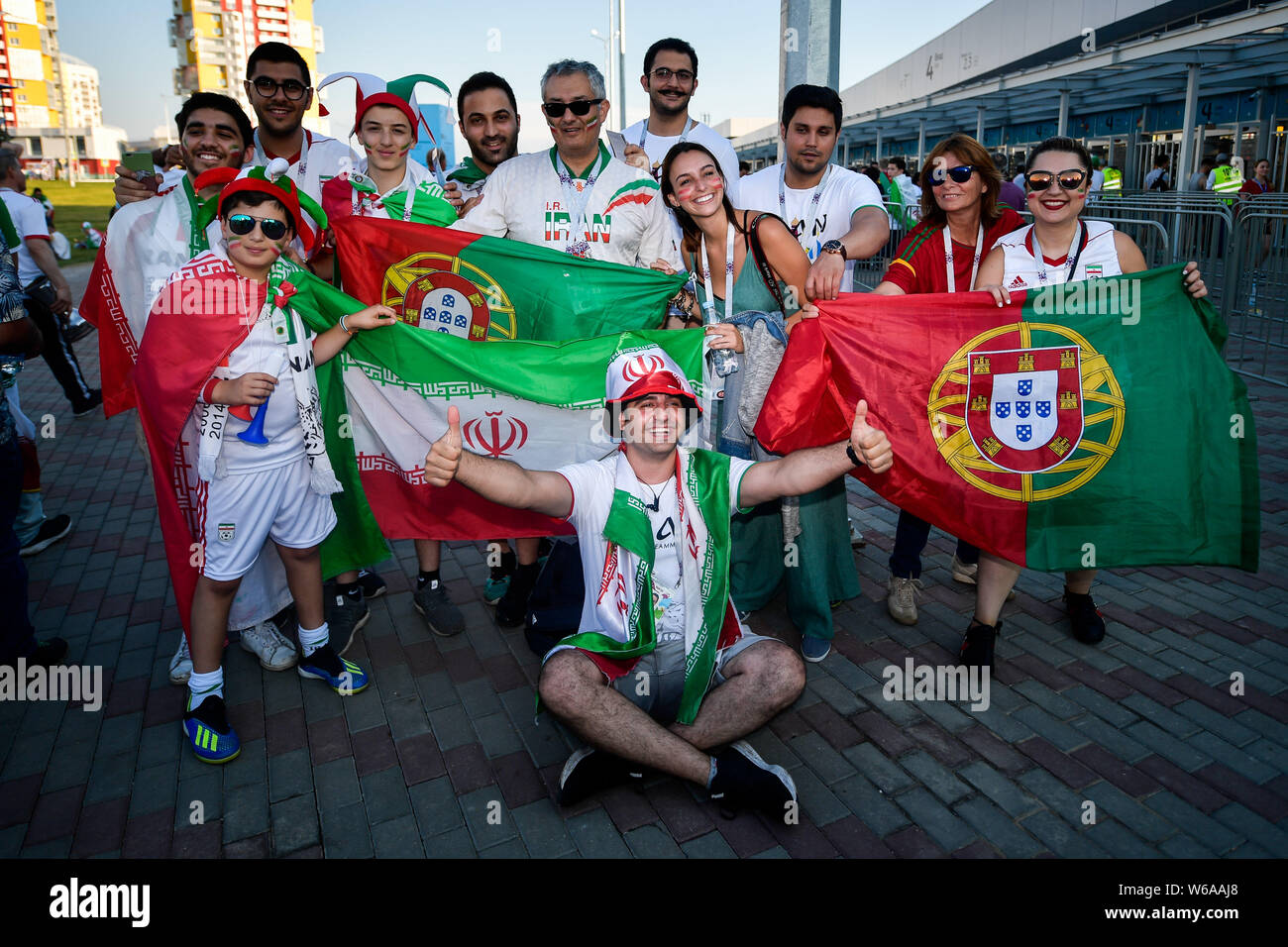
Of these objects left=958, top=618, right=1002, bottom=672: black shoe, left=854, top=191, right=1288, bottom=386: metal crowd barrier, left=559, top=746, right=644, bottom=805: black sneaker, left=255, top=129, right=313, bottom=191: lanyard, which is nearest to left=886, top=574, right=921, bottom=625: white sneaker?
left=958, top=618, right=1002, bottom=672: black shoe

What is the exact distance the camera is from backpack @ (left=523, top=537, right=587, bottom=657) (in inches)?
171

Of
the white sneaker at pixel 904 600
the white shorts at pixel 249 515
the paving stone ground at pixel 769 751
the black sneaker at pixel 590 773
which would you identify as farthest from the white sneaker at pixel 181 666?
the white sneaker at pixel 904 600

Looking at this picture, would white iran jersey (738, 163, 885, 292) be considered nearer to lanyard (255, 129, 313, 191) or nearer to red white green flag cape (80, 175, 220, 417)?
lanyard (255, 129, 313, 191)

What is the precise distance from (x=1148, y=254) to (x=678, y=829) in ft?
31.7

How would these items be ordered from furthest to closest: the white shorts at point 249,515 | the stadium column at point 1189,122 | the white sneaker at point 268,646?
the stadium column at point 1189,122 < the white sneaker at point 268,646 < the white shorts at point 249,515

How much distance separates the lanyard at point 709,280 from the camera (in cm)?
395

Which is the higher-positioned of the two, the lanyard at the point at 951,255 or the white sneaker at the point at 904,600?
the lanyard at the point at 951,255

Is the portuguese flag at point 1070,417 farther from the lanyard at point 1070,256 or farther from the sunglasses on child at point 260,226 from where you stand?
the sunglasses on child at point 260,226

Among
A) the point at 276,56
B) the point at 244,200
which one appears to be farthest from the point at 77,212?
the point at 244,200

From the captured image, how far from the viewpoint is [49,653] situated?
422 cm

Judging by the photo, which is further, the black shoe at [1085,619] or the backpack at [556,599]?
the backpack at [556,599]

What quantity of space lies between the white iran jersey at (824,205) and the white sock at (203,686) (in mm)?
3397

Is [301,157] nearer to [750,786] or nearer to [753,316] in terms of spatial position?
[753,316]
